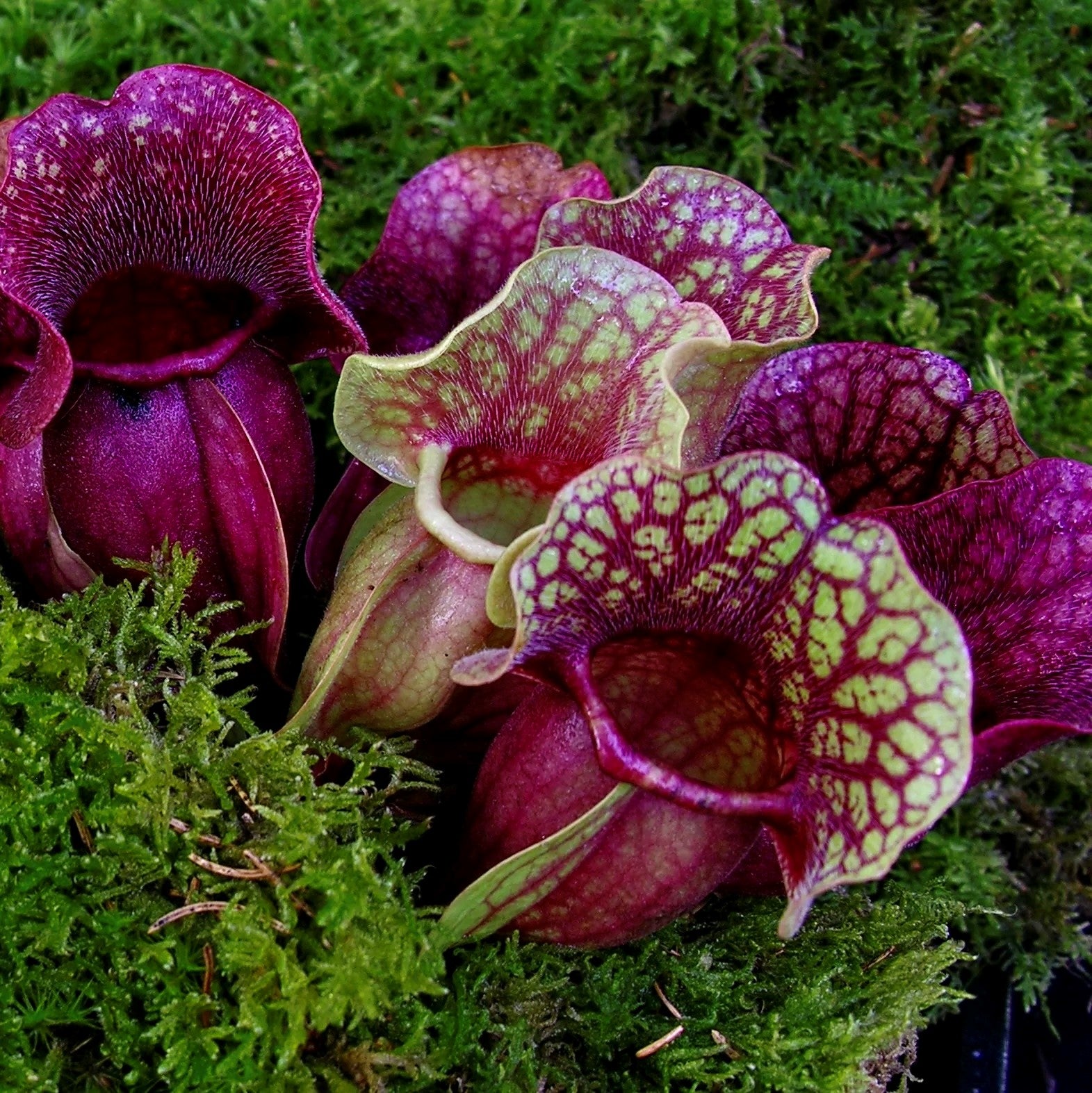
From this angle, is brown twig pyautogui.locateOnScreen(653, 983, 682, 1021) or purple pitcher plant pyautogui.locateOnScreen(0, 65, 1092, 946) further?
brown twig pyautogui.locateOnScreen(653, 983, 682, 1021)

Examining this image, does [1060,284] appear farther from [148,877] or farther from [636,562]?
[148,877]

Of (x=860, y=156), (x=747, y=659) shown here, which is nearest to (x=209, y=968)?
(x=747, y=659)

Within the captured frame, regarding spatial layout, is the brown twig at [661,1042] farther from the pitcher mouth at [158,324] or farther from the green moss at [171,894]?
the pitcher mouth at [158,324]

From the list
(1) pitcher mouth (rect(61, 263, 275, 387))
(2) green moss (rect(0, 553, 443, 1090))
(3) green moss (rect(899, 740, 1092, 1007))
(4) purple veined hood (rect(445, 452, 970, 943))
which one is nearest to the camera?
(4) purple veined hood (rect(445, 452, 970, 943))

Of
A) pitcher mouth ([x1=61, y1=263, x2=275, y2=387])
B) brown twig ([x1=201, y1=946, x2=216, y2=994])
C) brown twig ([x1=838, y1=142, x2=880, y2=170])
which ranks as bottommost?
brown twig ([x1=201, y1=946, x2=216, y2=994])

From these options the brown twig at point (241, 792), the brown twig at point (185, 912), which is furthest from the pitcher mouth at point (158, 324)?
the brown twig at point (185, 912)

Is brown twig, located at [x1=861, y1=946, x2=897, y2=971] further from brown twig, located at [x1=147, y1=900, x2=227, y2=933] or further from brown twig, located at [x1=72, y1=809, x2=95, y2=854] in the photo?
brown twig, located at [x1=72, y1=809, x2=95, y2=854]

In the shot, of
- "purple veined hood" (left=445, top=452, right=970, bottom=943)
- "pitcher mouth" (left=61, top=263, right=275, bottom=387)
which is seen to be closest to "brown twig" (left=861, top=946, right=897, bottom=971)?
"purple veined hood" (left=445, top=452, right=970, bottom=943)
